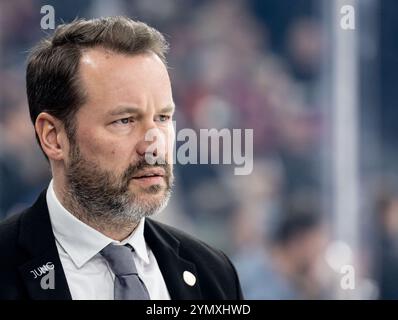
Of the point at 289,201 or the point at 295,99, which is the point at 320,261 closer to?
the point at 289,201

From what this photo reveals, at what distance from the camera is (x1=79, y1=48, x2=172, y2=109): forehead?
1.66 m

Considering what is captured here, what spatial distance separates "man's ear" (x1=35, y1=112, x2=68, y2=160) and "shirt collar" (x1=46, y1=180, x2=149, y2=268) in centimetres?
11

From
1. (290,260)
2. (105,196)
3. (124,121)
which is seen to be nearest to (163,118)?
(124,121)

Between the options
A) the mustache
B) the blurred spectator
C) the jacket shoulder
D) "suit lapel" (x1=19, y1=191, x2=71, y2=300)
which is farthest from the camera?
the blurred spectator

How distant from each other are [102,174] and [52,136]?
17 centimetres

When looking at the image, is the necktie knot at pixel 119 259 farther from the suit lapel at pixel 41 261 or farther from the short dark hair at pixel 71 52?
the short dark hair at pixel 71 52

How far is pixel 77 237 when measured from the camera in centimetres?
166

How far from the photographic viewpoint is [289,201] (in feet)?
10.5

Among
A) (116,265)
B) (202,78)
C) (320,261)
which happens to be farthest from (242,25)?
(116,265)

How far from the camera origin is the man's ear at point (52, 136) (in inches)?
69.1

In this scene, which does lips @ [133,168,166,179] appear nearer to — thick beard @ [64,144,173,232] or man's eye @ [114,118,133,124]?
thick beard @ [64,144,173,232]

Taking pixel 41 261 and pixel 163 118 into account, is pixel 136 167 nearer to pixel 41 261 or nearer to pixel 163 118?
pixel 163 118

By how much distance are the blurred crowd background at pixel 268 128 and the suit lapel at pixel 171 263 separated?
1.08m

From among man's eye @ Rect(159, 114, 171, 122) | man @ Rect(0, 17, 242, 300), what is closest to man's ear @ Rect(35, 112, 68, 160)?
man @ Rect(0, 17, 242, 300)
